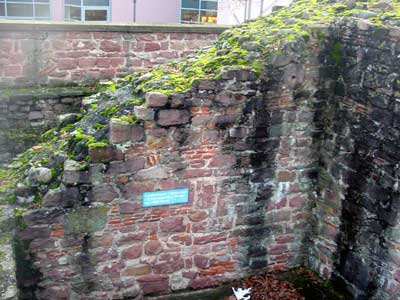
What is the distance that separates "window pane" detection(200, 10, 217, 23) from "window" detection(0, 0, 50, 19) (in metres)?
6.85

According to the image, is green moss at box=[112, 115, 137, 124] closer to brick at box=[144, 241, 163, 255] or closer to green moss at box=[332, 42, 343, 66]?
brick at box=[144, 241, 163, 255]

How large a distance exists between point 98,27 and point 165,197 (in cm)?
467

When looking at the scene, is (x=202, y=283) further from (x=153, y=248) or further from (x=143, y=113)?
(x=143, y=113)

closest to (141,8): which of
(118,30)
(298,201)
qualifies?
(118,30)

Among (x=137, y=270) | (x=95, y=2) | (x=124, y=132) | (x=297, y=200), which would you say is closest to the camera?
(x=124, y=132)

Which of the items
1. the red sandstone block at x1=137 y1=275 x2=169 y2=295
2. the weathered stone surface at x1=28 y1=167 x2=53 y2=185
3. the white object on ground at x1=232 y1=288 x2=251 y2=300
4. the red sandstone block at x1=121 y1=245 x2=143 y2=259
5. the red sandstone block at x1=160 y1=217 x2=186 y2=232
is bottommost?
the white object on ground at x1=232 y1=288 x2=251 y2=300

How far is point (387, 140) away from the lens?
5.98 m

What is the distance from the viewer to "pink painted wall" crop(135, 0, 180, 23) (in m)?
21.3

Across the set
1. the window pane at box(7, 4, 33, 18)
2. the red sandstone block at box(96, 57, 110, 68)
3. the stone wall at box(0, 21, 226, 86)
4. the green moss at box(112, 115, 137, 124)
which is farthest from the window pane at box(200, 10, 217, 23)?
the green moss at box(112, 115, 137, 124)

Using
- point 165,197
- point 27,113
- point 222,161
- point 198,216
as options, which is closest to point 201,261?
point 198,216

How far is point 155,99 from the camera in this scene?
19.7 feet

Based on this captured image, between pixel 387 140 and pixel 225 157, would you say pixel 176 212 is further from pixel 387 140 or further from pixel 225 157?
pixel 387 140

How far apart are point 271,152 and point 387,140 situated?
1.48 meters

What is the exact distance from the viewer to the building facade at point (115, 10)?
19.6 metres
